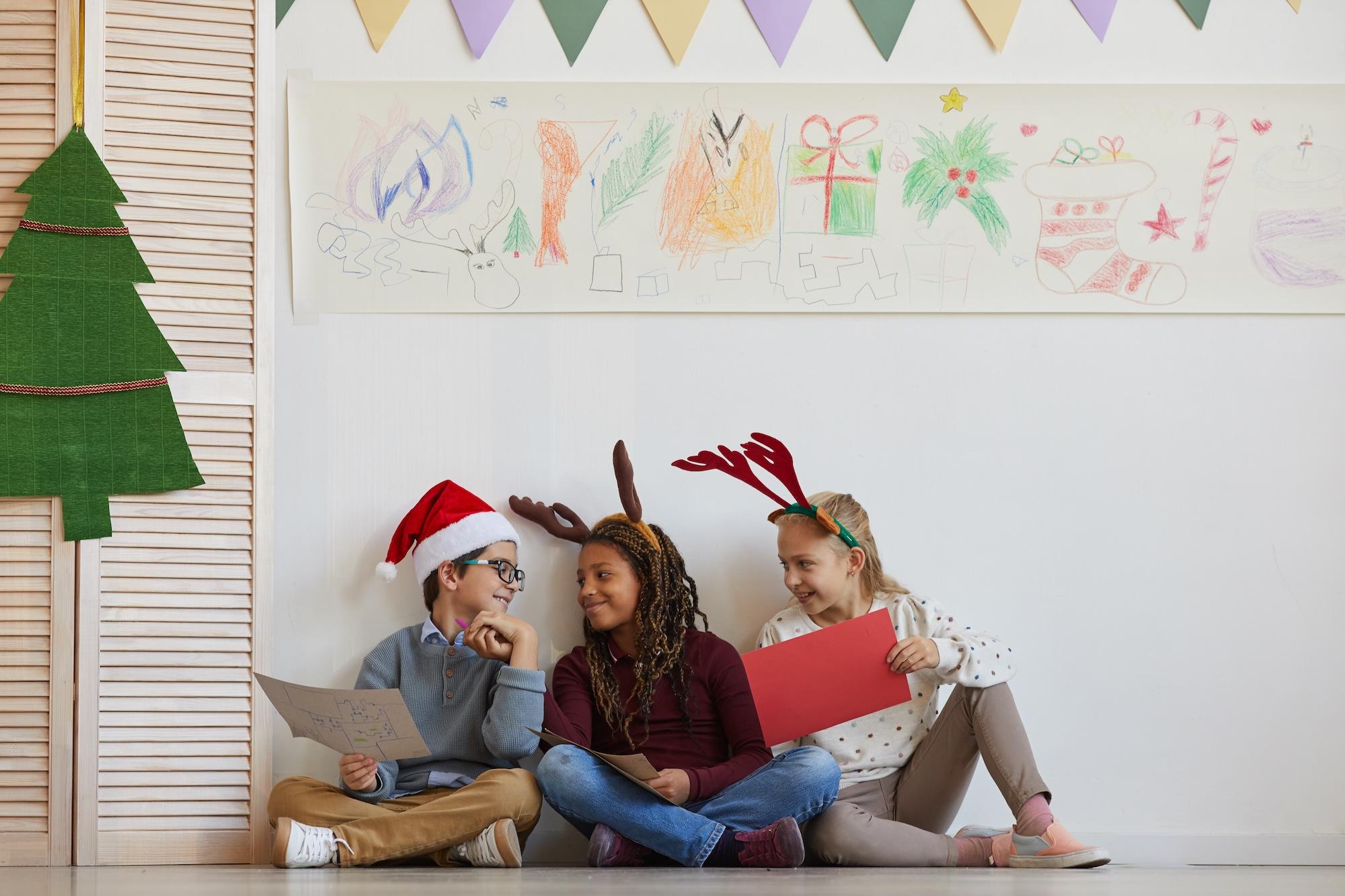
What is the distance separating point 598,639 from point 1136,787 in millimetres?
984

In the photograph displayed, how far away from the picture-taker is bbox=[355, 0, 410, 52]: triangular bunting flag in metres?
2.05

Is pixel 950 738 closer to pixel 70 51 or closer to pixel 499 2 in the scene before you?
pixel 499 2

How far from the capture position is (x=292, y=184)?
6.69 feet

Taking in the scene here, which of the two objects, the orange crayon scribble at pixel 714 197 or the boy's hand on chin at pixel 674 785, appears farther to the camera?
the orange crayon scribble at pixel 714 197

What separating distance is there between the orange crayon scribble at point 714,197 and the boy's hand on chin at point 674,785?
2.91 ft

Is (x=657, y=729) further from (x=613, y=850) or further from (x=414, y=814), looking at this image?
(x=414, y=814)

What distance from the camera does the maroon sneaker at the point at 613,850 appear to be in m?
1.66

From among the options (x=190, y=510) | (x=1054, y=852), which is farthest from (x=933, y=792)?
(x=190, y=510)

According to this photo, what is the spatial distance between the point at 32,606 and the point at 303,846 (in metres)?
0.62

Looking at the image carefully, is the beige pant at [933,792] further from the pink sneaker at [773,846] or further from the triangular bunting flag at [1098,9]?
the triangular bunting flag at [1098,9]

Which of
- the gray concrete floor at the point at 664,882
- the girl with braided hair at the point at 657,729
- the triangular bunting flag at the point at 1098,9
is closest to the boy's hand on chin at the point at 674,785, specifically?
the girl with braided hair at the point at 657,729

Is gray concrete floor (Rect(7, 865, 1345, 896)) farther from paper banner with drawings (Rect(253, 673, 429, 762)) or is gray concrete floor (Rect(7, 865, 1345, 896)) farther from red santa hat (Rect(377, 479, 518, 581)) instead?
red santa hat (Rect(377, 479, 518, 581))

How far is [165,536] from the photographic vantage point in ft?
6.15

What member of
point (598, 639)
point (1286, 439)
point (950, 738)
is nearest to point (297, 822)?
point (598, 639)
